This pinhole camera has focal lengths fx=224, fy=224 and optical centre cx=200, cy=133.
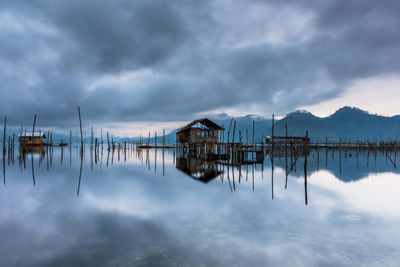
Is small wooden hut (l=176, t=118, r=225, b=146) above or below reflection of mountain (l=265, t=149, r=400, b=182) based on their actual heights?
above

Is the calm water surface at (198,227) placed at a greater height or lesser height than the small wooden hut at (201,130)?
lesser

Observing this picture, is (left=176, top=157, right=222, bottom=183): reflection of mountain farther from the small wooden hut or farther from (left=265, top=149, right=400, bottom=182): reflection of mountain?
the small wooden hut

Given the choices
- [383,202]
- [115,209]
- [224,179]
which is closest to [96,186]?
[115,209]

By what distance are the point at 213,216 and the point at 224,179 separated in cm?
848

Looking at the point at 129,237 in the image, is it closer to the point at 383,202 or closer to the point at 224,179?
the point at 224,179

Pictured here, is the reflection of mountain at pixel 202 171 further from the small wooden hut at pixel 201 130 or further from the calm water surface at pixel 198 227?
the small wooden hut at pixel 201 130

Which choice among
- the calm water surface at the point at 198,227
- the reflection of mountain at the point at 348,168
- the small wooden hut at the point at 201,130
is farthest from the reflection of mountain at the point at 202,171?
the small wooden hut at the point at 201,130

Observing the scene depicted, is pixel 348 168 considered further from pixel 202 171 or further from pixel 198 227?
pixel 198 227

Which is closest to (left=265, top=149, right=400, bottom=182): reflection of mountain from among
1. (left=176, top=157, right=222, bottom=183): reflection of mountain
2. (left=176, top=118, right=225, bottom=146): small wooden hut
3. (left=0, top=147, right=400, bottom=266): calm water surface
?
(left=0, top=147, right=400, bottom=266): calm water surface

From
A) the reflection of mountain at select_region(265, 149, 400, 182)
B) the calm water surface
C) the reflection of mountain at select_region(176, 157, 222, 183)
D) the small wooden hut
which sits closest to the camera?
the calm water surface

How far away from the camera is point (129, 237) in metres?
6.78

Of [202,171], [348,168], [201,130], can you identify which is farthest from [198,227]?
[201,130]

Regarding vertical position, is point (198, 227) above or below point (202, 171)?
above

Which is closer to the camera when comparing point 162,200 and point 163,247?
point 163,247
